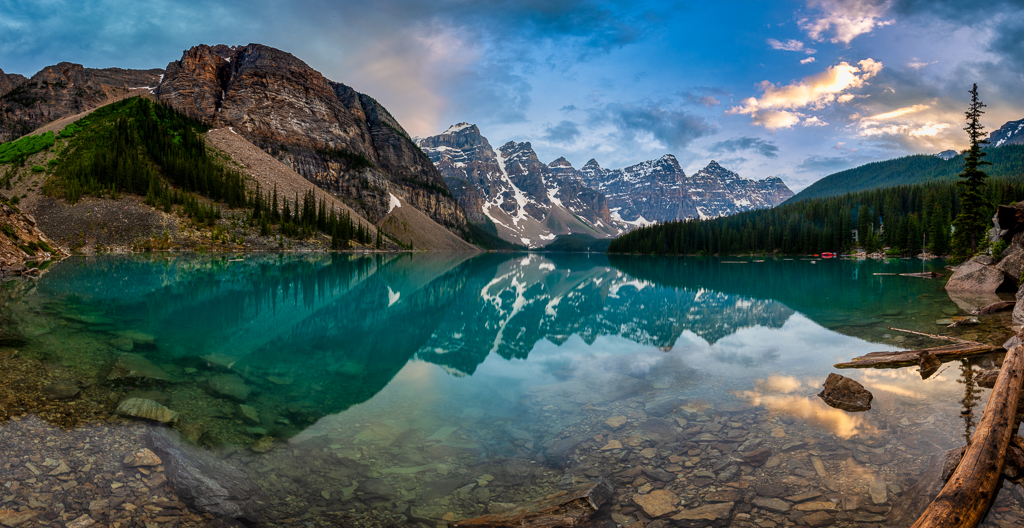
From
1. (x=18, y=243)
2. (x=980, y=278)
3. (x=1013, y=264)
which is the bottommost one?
(x=980, y=278)

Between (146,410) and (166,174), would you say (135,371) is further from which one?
(166,174)

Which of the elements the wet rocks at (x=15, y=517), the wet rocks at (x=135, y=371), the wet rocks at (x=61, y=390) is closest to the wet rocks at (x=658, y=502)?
the wet rocks at (x=15, y=517)

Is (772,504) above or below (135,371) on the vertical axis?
below

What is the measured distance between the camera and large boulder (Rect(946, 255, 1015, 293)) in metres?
25.4

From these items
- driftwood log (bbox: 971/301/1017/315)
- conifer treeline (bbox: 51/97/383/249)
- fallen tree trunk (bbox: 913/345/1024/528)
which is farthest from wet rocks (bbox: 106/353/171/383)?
conifer treeline (bbox: 51/97/383/249)

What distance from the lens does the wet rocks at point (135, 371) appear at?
911 centimetres

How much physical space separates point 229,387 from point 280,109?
17949cm

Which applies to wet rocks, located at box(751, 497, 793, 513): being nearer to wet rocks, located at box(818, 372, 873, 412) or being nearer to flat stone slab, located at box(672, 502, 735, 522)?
flat stone slab, located at box(672, 502, 735, 522)

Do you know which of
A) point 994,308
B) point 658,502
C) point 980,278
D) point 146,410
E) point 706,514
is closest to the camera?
point 706,514

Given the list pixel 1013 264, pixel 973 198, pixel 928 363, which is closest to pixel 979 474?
pixel 928 363

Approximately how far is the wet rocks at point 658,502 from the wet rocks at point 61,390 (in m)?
9.64

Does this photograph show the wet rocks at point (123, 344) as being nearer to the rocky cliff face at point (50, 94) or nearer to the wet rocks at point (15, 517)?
the wet rocks at point (15, 517)

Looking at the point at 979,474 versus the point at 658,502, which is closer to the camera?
the point at 979,474

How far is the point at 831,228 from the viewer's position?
12225 centimetres
